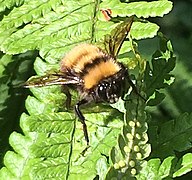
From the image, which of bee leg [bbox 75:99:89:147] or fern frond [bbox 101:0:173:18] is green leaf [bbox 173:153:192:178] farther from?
fern frond [bbox 101:0:173:18]

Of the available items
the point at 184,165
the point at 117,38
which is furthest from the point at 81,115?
the point at 184,165

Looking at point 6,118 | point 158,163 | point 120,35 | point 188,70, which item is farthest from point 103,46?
point 188,70

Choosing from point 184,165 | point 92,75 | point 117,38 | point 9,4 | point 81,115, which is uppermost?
point 9,4

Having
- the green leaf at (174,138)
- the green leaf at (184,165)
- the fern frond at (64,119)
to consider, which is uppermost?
the fern frond at (64,119)

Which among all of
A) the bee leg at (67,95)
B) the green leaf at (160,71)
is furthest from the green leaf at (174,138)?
the bee leg at (67,95)

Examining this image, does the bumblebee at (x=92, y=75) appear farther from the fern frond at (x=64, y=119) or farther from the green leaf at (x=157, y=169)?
the green leaf at (x=157, y=169)

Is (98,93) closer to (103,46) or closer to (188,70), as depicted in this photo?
(103,46)

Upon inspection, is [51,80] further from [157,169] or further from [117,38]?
[157,169]
